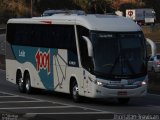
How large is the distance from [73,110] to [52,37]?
614 centimetres

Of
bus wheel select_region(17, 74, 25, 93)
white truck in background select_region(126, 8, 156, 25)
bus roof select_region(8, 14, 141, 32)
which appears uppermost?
bus roof select_region(8, 14, 141, 32)

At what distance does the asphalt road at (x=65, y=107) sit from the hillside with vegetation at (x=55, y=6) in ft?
307

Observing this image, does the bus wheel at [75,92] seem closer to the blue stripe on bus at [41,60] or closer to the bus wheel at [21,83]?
the blue stripe on bus at [41,60]

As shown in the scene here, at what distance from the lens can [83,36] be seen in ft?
74.8

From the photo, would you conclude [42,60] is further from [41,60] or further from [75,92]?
[75,92]

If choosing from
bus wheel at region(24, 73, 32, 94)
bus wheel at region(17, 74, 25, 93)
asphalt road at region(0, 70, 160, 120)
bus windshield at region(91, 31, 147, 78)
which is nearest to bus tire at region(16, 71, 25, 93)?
bus wheel at region(17, 74, 25, 93)

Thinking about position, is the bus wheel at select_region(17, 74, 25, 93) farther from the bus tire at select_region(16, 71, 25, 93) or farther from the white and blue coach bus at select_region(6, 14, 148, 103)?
the white and blue coach bus at select_region(6, 14, 148, 103)

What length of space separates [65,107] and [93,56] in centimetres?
202

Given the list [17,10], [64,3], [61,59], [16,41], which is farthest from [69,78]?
[64,3]

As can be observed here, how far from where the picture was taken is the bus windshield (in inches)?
877

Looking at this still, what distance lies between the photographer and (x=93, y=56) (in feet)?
73.1

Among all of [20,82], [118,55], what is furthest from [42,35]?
[118,55]

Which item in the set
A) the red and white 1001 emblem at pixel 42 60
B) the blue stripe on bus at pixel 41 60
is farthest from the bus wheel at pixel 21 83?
the red and white 1001 emblem at pixel 42 60

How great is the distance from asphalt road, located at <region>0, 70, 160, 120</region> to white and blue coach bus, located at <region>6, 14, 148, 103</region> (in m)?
0.52
